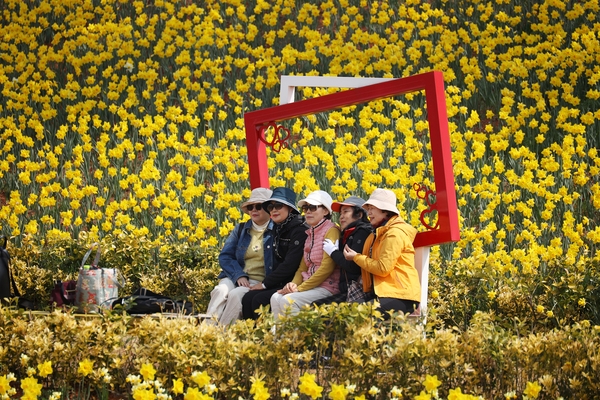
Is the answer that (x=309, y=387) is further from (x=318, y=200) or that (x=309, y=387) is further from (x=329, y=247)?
(x=318, y=200)

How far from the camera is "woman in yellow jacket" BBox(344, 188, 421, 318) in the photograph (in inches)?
197

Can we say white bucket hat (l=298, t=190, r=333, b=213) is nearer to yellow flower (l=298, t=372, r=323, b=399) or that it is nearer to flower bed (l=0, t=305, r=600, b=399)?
flower bed (l=0, t=305, r=600, b=399)

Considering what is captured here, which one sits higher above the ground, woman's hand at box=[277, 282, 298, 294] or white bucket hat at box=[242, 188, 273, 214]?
white bucket hat at box=[242, 188, 273, 214]

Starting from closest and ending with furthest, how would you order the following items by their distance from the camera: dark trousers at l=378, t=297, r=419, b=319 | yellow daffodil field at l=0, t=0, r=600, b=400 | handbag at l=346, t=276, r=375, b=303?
yellow daffodil field at l=0, t=0, r=600, b=400 < dark trousers at l=378, t=297, r=419, b=319 < handbag at l=346, t=276, r=375, b=303

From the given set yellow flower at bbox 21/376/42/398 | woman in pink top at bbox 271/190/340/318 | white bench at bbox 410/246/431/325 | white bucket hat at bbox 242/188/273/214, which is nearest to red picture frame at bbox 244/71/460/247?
white bench at bbox 410/246/431/325

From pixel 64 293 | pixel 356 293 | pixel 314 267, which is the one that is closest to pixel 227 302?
pixel 314 267

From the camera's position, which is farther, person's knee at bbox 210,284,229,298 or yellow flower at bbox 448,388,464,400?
person's knee at bbox 210,284,229,298

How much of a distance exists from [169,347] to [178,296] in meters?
2.82

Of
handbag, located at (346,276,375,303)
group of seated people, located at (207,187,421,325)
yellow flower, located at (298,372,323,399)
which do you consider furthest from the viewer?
handbag, located at (346,276,375,303)

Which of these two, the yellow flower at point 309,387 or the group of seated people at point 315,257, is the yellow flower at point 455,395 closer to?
the yellow flower at point 309,387

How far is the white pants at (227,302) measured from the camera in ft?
19.5

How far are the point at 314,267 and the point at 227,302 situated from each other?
69 cm

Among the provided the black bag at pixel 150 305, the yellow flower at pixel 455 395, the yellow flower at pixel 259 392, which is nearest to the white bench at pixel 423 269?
→ the black bag at pixel 150 305

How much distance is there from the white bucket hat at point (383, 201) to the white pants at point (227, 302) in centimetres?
121
